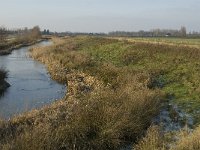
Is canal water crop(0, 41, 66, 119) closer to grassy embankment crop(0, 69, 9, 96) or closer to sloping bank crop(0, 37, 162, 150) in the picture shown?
grassy embankment crop(0, 69, 9, 96)

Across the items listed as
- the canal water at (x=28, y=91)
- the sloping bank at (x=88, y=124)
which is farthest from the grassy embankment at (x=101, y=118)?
the canal water at (x=28, y=91)

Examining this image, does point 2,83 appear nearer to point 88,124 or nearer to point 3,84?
point 3,84

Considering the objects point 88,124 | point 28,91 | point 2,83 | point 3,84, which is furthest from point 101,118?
point 2,83

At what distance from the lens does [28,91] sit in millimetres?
24453

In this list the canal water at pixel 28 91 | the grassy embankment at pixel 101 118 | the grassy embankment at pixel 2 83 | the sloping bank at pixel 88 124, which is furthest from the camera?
the grassy embankment at pixel 2 83

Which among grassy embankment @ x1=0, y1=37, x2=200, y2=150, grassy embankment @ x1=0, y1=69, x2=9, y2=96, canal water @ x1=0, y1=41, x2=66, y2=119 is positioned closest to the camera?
grassy embankment @ x1=0, y1=37, x2=200, y2=150

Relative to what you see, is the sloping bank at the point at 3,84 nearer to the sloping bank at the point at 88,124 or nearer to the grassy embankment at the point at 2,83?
the grassy embankment at the point at 2,83

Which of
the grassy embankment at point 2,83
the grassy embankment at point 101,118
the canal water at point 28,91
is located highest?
the grassy embankment at point 101,118

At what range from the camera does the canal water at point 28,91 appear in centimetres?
1867

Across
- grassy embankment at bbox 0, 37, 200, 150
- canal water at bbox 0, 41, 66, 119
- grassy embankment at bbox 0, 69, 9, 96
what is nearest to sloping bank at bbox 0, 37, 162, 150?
grassy embankment at bbox 0, 37, 200, 150

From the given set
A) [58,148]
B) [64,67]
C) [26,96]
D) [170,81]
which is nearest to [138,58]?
[64,67]

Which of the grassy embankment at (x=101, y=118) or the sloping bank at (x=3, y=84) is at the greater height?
the grassy embankment at (x=101, y=118)

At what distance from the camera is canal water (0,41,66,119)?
61.3 ft

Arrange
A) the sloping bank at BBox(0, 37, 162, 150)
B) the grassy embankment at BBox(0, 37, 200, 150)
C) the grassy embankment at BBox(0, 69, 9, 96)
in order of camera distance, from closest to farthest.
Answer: the sloping bank at BBox(0, 37, 162, 150) → the grassy embankment at BBox(0, 37, 200, 150) → the grassy embankment at BBox(0, 69, 9, 96)
